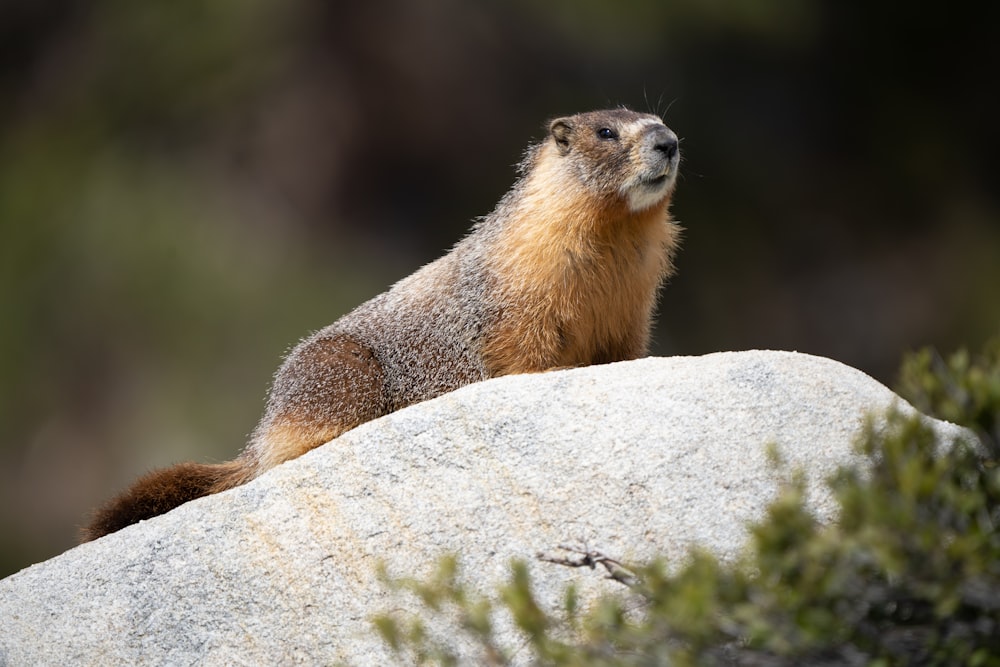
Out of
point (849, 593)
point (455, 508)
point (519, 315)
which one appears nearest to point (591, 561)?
point (455, 508)

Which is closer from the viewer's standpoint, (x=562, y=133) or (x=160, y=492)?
(x=160, y=492)

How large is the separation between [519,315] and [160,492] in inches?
82.4

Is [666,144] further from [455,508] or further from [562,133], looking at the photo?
[455,508]

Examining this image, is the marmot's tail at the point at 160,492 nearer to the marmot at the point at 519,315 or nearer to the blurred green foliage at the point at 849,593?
the marmot at the point at 519,315

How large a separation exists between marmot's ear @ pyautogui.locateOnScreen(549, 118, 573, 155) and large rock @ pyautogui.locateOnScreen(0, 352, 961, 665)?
5.99 feet

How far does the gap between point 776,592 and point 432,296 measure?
12.2ft

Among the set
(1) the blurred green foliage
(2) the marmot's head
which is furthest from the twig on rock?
(2) the marmot's head

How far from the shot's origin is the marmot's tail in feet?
19.4

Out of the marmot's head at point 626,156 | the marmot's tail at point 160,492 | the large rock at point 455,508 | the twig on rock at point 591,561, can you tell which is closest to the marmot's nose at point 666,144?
the marmot's head at point 626,156

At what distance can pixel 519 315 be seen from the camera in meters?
6.00

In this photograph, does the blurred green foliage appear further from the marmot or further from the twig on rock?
the marmot

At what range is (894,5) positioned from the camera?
15859mm

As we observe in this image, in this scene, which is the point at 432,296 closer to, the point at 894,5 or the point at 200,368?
the point at 200,368

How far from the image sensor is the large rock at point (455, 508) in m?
4.44
